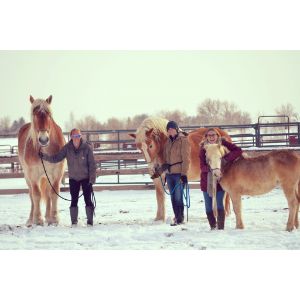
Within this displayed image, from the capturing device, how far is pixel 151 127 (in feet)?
22.7

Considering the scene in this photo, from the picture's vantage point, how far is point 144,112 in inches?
307

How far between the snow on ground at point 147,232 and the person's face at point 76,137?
118 centimetres

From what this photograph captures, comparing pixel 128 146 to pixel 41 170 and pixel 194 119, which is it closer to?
pixel 194 119

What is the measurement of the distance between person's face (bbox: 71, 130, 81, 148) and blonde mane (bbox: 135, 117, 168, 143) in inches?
33.0

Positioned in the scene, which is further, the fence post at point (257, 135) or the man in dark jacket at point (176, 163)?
the fence post at point (257, 135)

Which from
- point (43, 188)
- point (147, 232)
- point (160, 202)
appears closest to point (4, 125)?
→ point (43, 188)

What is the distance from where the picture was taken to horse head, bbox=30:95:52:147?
21.2 ft

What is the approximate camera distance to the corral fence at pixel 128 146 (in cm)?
841

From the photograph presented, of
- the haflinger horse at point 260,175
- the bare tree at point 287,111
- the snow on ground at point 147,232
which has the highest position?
the bare tree at point 287,111

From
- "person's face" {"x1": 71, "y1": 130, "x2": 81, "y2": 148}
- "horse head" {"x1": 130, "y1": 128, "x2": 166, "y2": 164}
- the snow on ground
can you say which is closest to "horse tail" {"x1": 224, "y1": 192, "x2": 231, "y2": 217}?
the snow on ground

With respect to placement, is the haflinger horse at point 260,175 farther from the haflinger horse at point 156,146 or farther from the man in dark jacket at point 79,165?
the man in dark jacket at point 79,165

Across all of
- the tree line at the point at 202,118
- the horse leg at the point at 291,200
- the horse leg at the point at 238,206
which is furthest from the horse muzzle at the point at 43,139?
the horse leg at the point at 291,200

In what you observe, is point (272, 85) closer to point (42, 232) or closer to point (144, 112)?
point (144, 112)

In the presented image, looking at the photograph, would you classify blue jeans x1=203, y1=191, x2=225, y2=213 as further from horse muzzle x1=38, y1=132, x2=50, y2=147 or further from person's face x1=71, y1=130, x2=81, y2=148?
horse muzzle x1=38, y1=132, x2=50, y2=147
